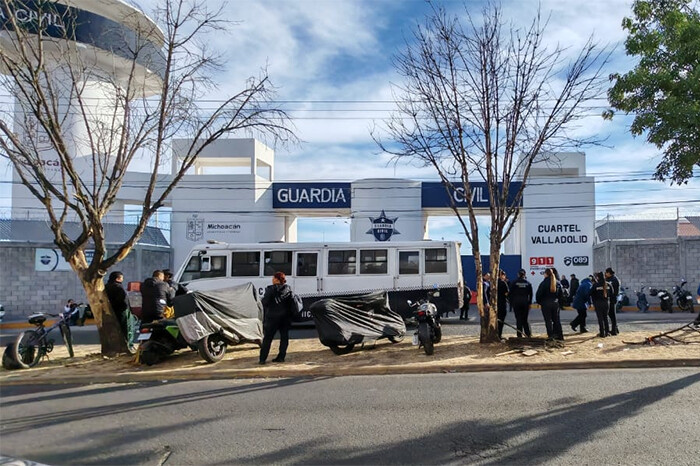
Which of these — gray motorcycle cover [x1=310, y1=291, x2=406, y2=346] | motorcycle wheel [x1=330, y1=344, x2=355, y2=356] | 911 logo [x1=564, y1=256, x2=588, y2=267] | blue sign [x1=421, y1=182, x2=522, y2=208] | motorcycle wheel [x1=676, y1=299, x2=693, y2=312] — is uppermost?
blue sign [x1=421, y1=182, x2=522, y2=208]

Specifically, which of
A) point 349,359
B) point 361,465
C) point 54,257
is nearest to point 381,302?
point 349,359

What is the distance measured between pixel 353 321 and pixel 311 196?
19154 mm

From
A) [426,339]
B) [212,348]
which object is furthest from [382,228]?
[212,348]

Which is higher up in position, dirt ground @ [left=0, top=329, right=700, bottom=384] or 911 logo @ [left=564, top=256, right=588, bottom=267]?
911 logo @ [left=564, top=256, right=588, bottom=267]

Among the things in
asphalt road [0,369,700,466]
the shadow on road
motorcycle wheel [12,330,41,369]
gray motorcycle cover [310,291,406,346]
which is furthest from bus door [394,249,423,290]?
the shadow on road

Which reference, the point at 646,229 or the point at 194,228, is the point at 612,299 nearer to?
the point at 646,229

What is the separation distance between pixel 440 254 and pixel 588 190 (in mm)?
15879

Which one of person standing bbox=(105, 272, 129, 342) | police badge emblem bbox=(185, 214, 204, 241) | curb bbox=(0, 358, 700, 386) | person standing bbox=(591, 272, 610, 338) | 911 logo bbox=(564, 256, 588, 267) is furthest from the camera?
police badge emblem bbox=(185, 214, 204, 241)

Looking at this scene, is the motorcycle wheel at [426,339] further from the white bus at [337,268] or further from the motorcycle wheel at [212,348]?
the white bus at [337,268]

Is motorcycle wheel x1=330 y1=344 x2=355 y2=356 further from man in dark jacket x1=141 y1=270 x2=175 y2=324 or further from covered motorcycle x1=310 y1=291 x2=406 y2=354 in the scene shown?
man in dark jacket x1=141 y1=270 x2=175 y2=324

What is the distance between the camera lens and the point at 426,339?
9898mm

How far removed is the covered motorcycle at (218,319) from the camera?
375 inches

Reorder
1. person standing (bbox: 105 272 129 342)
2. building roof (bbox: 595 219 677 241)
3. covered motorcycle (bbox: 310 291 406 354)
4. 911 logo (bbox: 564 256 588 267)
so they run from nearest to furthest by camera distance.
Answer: covered motorcycle (bbox: 310 291 406 354) < person standing (bbox: 105 272 129 342) < building roof (bbox: 595 219 677 241) < 911 logo (bbox: 564 256 588 267)

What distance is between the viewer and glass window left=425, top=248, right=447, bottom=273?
1606cm
